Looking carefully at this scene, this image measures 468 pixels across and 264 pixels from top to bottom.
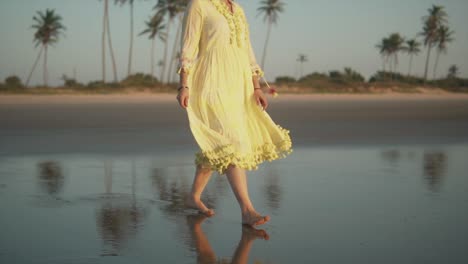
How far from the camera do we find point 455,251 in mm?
4555

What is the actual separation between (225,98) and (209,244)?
3.80 feet

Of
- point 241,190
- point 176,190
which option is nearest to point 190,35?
point 241,190

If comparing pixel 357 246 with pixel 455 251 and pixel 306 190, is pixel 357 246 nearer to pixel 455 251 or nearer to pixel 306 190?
pixel 455 251

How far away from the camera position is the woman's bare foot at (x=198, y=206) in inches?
229

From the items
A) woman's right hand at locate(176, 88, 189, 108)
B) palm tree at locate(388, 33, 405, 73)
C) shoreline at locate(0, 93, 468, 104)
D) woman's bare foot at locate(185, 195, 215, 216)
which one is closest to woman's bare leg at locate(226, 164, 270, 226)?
woman's bare foot at locate(185, 195, 215, 216)

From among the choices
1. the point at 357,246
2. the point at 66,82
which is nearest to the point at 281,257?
the point at 357,246

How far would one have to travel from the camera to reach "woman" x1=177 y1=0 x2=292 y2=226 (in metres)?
Result: 5.40

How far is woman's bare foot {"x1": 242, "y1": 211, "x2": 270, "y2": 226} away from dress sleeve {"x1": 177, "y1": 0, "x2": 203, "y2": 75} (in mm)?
1090

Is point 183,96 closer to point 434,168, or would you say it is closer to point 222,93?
point 222,93

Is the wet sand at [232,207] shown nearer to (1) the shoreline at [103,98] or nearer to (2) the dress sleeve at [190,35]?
(2) the dress sleeve at [190,35]

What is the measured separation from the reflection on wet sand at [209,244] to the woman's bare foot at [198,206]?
14 centimetres

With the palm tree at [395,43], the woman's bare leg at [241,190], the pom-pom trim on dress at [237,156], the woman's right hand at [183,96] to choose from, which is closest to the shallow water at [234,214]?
the woman's bare leg at [241,190]

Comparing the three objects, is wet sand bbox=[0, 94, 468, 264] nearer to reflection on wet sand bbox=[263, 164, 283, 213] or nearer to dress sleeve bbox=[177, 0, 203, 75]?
reflection on wet sand bbox=[263, 164, 283, 213]

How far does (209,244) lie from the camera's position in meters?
4.75
